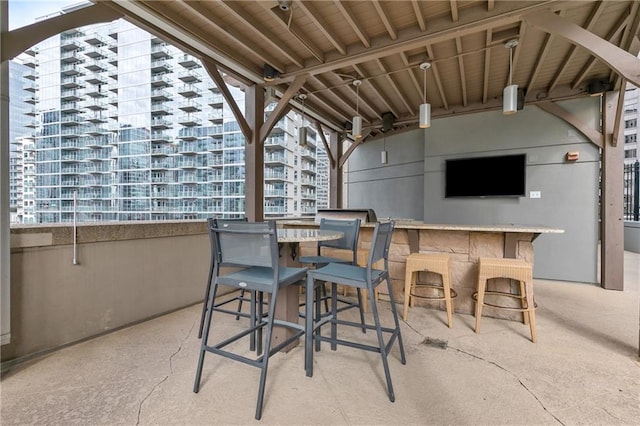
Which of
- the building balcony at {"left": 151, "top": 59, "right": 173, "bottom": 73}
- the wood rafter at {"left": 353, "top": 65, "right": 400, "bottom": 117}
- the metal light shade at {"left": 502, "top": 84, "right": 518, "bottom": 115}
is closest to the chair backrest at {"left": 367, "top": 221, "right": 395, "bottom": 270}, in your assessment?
the metal light shade at {"left": 502, "top": 84, "right": 518, "bottom": 115}

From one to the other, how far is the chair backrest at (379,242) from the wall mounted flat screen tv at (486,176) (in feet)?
12.7

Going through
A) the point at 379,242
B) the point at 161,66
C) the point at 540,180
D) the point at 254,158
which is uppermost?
the point at 161,66

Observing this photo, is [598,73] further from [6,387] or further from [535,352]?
[6,387]


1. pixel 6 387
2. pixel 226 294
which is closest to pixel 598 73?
pixel 226 294

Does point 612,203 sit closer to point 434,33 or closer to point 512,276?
point 512,276

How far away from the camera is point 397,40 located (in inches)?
119

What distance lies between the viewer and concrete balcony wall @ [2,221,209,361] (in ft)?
6.48

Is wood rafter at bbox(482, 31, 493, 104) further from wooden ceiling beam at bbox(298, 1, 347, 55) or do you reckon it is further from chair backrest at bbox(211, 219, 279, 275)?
chair backrest at bbox(211, 219, 279, 275)

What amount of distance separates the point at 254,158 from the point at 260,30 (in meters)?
1.52

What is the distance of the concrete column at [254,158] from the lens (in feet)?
12.7

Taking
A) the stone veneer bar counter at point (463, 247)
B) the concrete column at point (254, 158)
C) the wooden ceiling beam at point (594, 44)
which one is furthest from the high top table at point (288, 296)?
the wooden ceiling beam at point (594, 44)

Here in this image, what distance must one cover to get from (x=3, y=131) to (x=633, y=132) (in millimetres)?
24174

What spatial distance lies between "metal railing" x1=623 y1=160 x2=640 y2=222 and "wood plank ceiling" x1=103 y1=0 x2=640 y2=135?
481cm

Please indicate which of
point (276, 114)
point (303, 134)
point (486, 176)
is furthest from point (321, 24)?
point (486, 176)
